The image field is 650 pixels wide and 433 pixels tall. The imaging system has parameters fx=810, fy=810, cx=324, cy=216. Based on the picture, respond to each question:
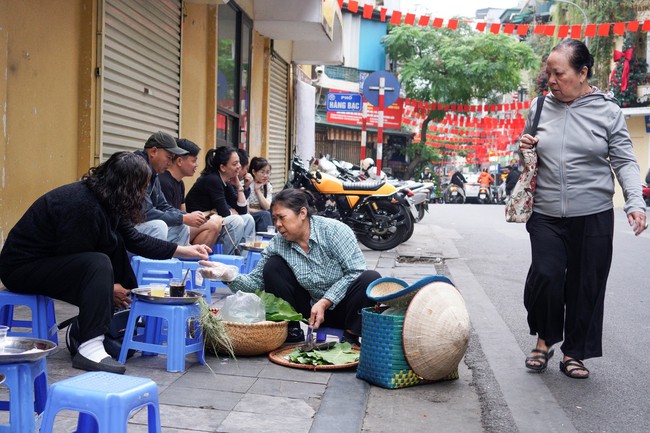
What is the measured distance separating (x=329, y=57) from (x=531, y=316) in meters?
13.1

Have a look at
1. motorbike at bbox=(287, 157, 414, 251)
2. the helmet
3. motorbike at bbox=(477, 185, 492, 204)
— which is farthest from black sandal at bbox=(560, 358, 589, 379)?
motorbike at bbox=(477, 185, 492, 204)

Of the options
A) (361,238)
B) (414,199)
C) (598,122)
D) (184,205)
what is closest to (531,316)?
(598,122)

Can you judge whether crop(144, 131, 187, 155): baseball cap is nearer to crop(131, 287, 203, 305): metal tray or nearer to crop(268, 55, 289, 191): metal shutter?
crop(131, 287, 203, 305): metal tray

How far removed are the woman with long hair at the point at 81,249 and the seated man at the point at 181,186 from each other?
8.36ft

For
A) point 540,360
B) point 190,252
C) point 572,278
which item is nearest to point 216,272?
point 190,252

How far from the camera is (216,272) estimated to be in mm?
5008

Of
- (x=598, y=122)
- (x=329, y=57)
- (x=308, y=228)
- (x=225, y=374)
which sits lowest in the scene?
(x=225, y=374)

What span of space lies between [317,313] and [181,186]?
3169 millimetres

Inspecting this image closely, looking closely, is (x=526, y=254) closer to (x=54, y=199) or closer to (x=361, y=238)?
(x=361, y=238)

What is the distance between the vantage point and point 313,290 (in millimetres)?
5234

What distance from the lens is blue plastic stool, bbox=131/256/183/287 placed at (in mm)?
6164

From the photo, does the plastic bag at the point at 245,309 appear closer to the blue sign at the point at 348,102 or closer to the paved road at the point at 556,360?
the paved road at the point at 556,360

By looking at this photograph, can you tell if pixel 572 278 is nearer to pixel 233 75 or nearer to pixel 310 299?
pixel 310 299

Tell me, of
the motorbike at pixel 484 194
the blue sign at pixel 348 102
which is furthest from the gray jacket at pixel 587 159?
the motorbike at pixel 484 194
